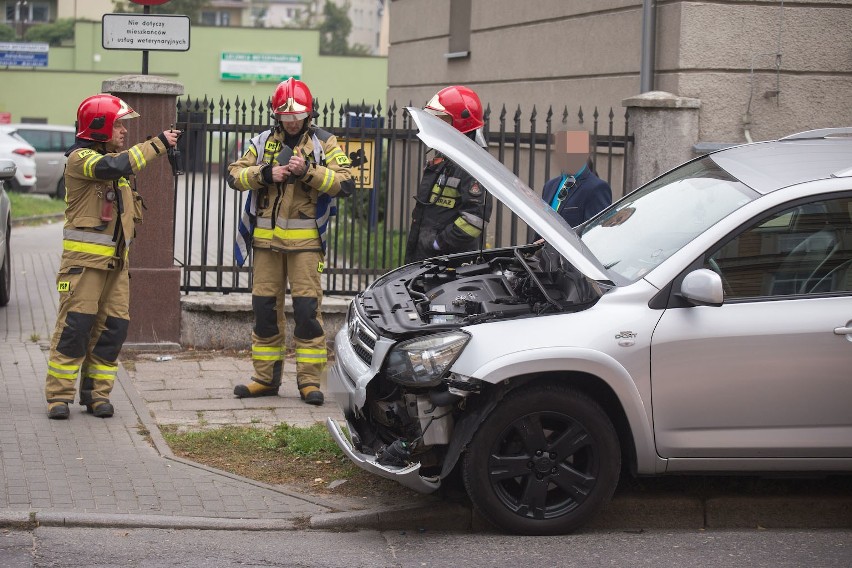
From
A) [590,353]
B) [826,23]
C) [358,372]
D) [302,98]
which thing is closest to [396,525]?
[358,372]

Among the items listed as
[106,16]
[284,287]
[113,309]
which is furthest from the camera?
[106,16]

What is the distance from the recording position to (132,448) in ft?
21.5

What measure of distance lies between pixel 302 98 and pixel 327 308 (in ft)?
7.72

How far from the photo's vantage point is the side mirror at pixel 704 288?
5121mm

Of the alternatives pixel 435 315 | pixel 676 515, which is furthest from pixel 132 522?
pixel 676 515

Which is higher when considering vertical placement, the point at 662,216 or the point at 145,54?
the point at 145,54

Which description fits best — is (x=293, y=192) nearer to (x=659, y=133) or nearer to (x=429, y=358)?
(x=429, y=358)

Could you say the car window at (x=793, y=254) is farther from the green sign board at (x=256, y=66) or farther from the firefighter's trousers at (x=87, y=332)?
the green sign board at (x=256, y=66)

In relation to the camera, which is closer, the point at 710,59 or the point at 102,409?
the point at 102,409

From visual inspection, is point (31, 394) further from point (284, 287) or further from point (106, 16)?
point (106, 16)

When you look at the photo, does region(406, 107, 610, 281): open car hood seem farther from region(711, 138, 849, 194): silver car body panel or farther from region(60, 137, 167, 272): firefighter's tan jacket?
region(60, 137, 167, 272): firefighter's tan jacket

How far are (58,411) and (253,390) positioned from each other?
1316 millimetres

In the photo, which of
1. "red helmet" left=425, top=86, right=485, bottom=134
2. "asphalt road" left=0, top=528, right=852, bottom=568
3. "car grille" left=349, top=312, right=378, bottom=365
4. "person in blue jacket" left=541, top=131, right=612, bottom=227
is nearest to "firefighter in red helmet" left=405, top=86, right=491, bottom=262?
"red helmet" left=425, top=86, right=485, bottom=134

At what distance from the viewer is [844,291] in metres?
5.46
